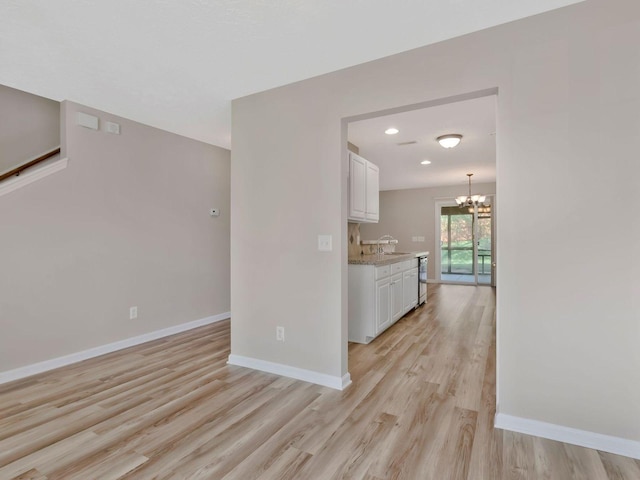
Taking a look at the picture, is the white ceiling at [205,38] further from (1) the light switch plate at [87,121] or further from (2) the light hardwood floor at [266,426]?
(2) the light hardwood floor at [266,426]

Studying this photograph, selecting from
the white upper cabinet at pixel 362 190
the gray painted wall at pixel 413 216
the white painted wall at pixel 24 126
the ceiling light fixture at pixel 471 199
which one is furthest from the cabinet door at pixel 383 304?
the gray painted wall at pixel 413 216

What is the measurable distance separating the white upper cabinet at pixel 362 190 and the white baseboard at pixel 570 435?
93.5 inches

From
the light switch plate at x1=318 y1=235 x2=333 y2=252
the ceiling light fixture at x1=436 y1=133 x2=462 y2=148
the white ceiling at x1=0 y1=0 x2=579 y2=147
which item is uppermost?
the white ceiling at x1=0 y1=0 x2=579 y2=147

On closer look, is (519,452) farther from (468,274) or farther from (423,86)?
(468,274)

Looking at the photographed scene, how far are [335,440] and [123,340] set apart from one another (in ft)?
9.15

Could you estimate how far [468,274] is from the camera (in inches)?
344

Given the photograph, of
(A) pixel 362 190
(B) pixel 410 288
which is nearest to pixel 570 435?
(A) pixel 362 190

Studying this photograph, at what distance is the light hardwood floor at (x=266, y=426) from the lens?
1.71 m

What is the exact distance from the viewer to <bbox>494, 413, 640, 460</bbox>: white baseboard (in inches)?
70.4

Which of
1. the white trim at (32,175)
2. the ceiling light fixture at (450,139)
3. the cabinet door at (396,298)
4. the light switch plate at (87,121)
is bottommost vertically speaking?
the cabinet door at (396,298)

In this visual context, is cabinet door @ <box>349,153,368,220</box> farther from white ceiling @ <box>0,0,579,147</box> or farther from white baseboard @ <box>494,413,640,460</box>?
white baseboard @ <box>494,413,640,460</box>

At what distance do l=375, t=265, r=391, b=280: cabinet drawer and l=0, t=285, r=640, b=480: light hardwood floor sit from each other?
0.92 m

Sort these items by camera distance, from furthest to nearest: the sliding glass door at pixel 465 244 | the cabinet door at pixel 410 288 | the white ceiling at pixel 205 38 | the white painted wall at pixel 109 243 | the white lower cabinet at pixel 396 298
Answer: the sliding glass door at pixel 465 244
the cabinet door at pixel 410 288
the white lower cabinet at pixel 396 298
the white painted wall at pixel 109 243
the white ceiling at pixel 205 38

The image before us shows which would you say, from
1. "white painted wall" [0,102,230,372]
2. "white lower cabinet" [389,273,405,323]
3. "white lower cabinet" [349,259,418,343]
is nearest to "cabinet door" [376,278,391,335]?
"white lower cabinet" [349,259,418,343]
